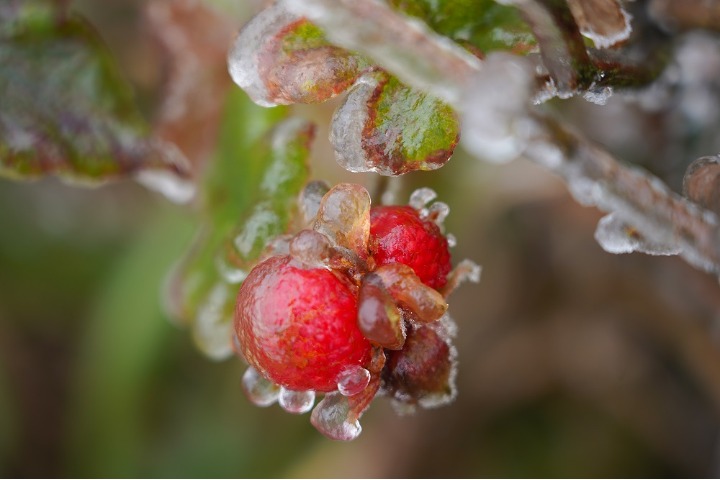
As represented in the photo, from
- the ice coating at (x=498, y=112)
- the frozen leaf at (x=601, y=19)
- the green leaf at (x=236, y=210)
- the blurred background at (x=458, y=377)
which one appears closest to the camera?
the ice coating at (x=498, y=112)

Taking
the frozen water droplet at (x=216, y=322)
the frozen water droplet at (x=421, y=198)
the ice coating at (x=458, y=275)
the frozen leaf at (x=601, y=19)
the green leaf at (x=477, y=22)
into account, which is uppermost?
the frozen leaf at (x=601, y=19)

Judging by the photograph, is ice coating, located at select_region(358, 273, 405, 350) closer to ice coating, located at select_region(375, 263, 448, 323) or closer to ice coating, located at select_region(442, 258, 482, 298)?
ice coating, located at select_region(375, 263, 448, 323)

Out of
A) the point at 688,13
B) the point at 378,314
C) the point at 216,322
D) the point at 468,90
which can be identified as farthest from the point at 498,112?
the point at 688,13

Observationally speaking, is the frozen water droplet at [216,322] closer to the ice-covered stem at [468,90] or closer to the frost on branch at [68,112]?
the frost on branch at [68,112]

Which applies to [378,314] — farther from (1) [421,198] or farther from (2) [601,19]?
(2) [601,19]

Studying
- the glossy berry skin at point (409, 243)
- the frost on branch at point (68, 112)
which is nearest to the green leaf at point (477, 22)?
the glossy berry skin at point (409, 243)

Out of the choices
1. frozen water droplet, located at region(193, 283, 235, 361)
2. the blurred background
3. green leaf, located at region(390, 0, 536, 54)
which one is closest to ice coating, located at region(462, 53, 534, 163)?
green leaf, located at region(390, 0, 536, 54)
